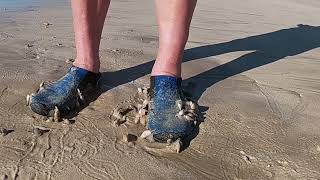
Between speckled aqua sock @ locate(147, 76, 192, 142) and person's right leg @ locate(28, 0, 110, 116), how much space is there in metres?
0.38

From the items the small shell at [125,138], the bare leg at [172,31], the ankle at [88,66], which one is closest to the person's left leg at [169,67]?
the bare leg at [172,31]

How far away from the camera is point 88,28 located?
2.61m

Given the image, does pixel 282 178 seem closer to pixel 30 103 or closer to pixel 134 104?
pixel 134 104

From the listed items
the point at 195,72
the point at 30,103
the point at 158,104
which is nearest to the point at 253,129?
the point at 158,104

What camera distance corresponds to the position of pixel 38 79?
111 inches

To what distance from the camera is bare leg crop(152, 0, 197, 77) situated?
2.34 metres

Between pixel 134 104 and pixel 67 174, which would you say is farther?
pixel 134 104

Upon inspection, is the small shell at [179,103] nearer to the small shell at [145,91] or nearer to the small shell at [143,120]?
the small shell at [143,120]

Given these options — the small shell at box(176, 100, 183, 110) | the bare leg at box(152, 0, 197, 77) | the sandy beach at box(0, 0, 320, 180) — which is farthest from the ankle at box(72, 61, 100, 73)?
the small shell at box(176, 100, 183, 110)

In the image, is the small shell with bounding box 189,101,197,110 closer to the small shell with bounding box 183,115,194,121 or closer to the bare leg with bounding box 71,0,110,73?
the small shell with bounding box 183,115,194,121

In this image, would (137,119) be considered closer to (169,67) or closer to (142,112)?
(142,112)

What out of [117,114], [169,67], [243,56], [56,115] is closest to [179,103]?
[169,67]

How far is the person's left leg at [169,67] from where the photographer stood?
87.5 inches

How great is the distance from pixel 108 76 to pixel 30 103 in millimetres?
648
